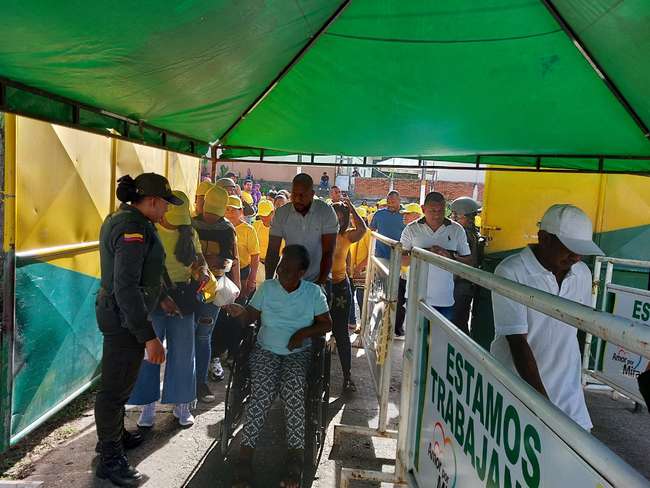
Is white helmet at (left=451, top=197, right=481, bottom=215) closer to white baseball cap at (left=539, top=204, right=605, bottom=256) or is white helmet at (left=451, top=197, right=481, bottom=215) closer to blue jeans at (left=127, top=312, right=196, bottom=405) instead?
blue jeans at (left=127, top=312, right=196, bottom=405)

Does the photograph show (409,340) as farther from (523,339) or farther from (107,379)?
(107,379)

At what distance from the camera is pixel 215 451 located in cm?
363

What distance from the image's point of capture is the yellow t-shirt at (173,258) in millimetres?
3725

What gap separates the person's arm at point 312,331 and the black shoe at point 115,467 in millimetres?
1243

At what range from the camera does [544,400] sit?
3.86 feet

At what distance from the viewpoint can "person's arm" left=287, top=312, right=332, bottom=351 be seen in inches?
134

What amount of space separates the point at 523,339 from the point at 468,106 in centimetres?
241

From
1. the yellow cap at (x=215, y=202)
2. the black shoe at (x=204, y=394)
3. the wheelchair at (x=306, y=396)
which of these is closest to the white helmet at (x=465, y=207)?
the yellow cap at (x=215, y=202)

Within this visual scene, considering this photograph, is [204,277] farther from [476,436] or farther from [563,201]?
[563,201]

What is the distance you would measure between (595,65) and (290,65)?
2.01 m

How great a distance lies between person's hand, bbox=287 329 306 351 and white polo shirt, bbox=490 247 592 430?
59.6 inches

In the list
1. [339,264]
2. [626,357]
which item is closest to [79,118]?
[339,264]

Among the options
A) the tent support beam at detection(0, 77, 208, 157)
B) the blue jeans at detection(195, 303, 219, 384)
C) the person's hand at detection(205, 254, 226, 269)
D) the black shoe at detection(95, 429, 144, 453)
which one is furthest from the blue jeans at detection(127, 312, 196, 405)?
the tent support beam at detection(0, 77, 208, 157)

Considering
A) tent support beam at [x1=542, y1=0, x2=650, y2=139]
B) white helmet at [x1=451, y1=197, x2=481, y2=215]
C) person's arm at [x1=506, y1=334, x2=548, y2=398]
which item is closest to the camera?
person's arm at [x1=506, y1=334, x2=548, y2=398]
